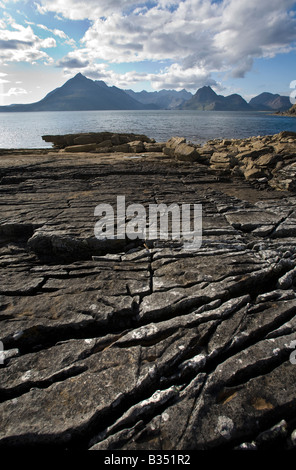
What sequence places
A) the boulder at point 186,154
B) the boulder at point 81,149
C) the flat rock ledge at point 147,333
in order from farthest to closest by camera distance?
1. the boulder at point 81,149
2. the boulder at point 186,154
3. the flat rock ledge at point 147,333

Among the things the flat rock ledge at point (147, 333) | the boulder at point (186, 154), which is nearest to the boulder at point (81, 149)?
the boulder at point (186, 154)

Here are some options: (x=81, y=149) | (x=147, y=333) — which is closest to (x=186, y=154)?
(x=81, y=149)

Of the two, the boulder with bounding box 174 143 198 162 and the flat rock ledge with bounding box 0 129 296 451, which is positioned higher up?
the boulder with bounding box 174 143 198 162

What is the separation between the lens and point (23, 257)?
378 inches

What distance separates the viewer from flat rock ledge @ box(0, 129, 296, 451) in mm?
4629

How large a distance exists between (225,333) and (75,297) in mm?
4280

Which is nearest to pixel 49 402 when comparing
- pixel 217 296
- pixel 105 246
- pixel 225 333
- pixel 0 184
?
pixel 225 333

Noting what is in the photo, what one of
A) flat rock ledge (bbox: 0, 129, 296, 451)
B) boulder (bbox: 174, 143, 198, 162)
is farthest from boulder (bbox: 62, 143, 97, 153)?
flat rock ledge (bbox: 0, 129, 296, 451)

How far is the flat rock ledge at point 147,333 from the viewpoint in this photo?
4.63 m

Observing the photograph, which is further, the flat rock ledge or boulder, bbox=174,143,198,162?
boulder, bbox=174,143,198,162

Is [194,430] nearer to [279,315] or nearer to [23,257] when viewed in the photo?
[279,315]

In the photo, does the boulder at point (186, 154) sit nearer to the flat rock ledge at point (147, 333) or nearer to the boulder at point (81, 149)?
the flat rock ledge at point (147, 333)

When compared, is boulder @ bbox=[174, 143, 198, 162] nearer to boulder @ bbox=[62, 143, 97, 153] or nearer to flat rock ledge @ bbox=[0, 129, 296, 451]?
flat rock ledge @ bbox=[0, 129, 296, 451]

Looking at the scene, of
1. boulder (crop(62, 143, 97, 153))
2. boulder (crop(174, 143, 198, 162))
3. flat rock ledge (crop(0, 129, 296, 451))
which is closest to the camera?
flat rock ledge (crop(0, 129, 296, 451))
